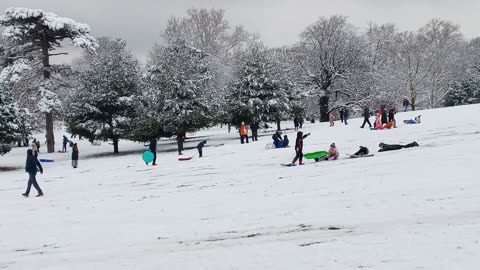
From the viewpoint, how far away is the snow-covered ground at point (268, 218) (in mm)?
7184

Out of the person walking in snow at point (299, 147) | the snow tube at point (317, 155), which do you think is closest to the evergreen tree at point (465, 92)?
the snow tube at point (317, 155)

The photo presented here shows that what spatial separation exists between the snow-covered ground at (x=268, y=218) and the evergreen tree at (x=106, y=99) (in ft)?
57.3

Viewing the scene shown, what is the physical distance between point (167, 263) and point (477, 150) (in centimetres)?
1336

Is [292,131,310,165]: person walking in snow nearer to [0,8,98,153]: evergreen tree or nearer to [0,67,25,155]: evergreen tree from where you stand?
[0,67,25,155]: evergreen tree

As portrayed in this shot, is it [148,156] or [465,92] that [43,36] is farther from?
[465,92]

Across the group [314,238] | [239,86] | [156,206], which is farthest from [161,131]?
[314,238]

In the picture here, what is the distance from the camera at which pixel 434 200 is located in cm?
1001

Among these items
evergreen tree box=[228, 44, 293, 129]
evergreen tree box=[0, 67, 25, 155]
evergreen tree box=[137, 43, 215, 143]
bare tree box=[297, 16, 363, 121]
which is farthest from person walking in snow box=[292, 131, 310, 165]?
bare tree box=[297, 16, 363, 121]

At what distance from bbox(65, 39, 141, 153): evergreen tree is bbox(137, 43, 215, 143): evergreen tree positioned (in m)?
1.72

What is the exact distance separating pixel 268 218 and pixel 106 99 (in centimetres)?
3017

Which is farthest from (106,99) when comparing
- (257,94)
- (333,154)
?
(333,154)

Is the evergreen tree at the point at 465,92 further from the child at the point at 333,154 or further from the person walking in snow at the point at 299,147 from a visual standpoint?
the person walking in snow at the point at 299,147

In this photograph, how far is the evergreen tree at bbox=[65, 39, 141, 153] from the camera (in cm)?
3753

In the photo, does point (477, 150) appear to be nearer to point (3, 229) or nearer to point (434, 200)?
point (434, 200)
